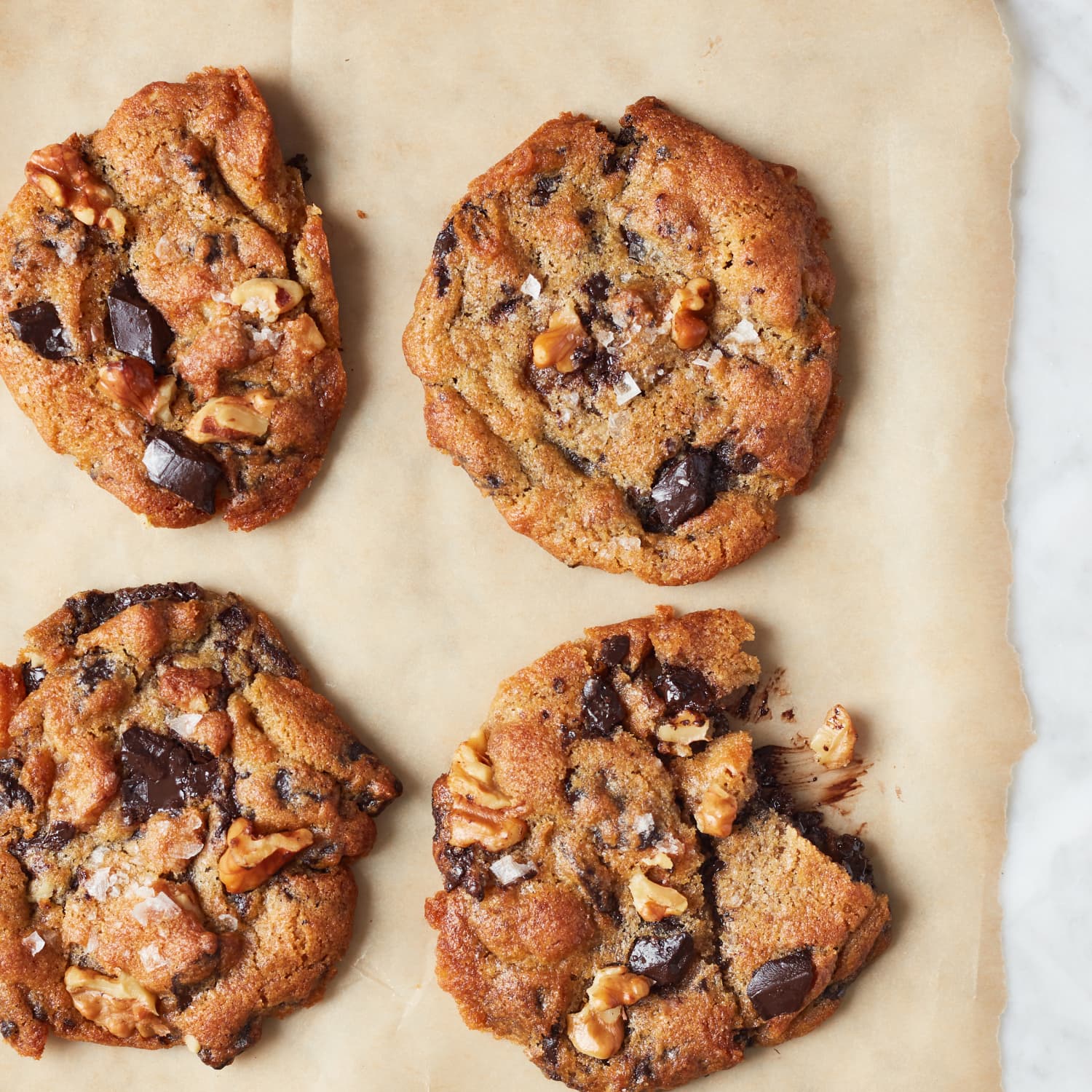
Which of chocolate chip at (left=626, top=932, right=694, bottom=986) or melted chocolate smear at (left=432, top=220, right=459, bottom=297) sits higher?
melted chocolate smear at (left=432, top=220, right=459, bottom=297)

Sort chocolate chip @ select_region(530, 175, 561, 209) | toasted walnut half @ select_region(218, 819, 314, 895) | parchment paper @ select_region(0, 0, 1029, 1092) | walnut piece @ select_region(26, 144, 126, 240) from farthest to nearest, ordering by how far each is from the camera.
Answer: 1. parchment paper @ select_region(0, 0, 1029, 1092)
2. chocolate chip @ select_region(530, 175, 561, 209)
3. walnut piece @ select_region(26, 144, 126, 240)
4. toasted walnut half @ select_region(218, 819, 314, 895)

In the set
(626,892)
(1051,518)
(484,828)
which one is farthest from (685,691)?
(1051,518)

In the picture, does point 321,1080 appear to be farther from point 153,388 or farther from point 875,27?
point 875,27

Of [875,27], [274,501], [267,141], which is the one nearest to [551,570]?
[274,501]

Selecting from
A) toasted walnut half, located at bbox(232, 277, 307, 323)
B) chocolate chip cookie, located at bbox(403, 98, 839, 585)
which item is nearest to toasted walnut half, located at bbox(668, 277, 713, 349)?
chocolate chip cookie, located at bbox(403, 98, 839, 585)

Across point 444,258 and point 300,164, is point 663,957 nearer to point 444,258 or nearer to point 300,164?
point 444,258

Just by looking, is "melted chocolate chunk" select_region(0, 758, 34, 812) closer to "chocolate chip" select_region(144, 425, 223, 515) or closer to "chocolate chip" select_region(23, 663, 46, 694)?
"chocolate chip" select_region(23, 663, 46, 694)

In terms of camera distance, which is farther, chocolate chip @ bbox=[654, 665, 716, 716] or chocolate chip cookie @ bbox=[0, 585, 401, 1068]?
chocolate chip @ bbox=[654, 665, 716, 716]
